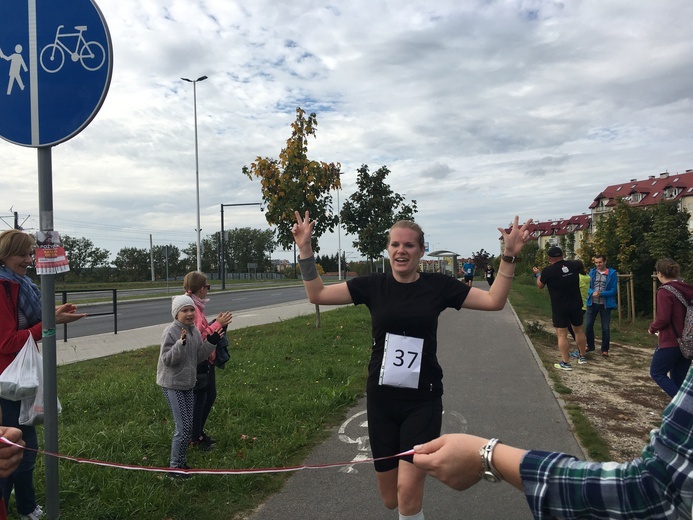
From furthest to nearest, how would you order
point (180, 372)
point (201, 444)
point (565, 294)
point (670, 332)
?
1. point (565, 294)
2. point (670, 332)
3. point (201, 444)
4. point (180, 372)

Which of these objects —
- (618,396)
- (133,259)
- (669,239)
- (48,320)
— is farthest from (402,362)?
(133,259)

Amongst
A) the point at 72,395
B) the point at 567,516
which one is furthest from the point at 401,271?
the point at 72,395

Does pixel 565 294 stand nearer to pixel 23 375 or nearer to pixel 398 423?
pixel 398 423

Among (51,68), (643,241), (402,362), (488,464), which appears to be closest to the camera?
(488,464)

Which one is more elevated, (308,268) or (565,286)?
(308,268)

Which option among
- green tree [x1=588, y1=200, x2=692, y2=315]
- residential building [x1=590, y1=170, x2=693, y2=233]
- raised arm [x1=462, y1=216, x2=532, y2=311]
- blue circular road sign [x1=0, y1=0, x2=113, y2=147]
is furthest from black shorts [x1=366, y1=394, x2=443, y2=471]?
residential building [x1=590, y1=170, x2=693, y2=233]

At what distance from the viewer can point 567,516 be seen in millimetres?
1233

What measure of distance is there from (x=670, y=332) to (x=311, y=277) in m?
4.28

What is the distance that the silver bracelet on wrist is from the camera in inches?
131

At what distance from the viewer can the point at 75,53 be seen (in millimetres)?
2807

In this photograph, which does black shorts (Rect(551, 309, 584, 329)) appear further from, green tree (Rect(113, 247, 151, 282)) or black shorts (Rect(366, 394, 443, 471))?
green tree (Rect(113, 247, 151, 282))

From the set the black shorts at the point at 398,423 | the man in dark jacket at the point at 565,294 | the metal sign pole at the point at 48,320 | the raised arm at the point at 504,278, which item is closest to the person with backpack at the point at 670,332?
the man in dark jacket at the point at 565,294

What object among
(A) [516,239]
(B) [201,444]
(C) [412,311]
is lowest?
(B) [201,444]

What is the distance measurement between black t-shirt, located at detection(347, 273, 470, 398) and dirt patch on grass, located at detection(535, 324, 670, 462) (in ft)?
7.93
